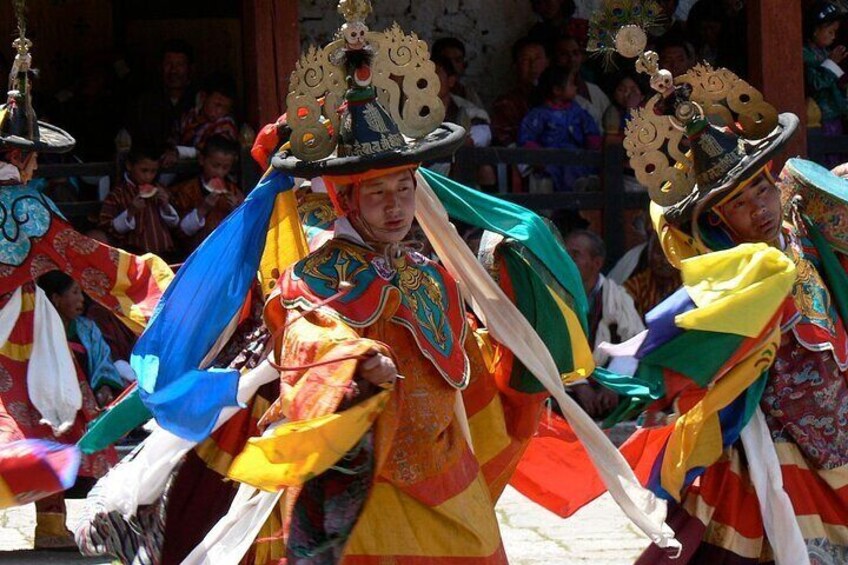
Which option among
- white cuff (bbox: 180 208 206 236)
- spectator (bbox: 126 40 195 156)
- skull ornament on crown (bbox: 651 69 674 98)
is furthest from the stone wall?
skull ornament on crown (bbox: 651 69 674 98)

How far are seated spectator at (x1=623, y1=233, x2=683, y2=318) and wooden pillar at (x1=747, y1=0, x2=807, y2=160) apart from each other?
1020 millimetres

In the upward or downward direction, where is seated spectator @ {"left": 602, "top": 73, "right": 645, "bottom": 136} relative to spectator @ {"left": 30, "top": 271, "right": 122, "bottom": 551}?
upward

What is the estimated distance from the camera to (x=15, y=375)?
6992mm

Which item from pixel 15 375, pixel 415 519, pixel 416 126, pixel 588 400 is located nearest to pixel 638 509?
pixel 415 519

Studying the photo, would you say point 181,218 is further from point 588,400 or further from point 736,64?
A: point 736,64

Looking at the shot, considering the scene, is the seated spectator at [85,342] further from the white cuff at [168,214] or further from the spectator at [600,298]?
the spectator at [600,298]

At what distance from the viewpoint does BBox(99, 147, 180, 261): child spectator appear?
9.52 meters

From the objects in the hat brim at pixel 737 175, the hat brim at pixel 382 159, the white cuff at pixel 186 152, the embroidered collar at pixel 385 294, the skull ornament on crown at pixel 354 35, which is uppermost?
the skull ornament on crown at pixel 354 35

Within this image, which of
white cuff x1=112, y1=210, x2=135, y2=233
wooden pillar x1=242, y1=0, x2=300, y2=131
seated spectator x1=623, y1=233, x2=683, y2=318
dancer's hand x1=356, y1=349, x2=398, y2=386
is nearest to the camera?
dancer's hand x1=356, y1=349, x2=398, y2=386

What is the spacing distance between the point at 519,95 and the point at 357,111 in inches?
259

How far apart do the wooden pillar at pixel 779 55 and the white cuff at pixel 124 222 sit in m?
3.71

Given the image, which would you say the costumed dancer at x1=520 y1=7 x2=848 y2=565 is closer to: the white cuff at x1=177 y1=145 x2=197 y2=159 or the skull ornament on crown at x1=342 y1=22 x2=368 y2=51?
the skull ornament on crown at x1=342 y1=22 x2=368 y2=51

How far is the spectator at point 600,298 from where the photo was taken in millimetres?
9945

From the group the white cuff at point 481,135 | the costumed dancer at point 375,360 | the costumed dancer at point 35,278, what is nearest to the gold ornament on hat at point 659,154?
the costumed dancer at point 375,360
